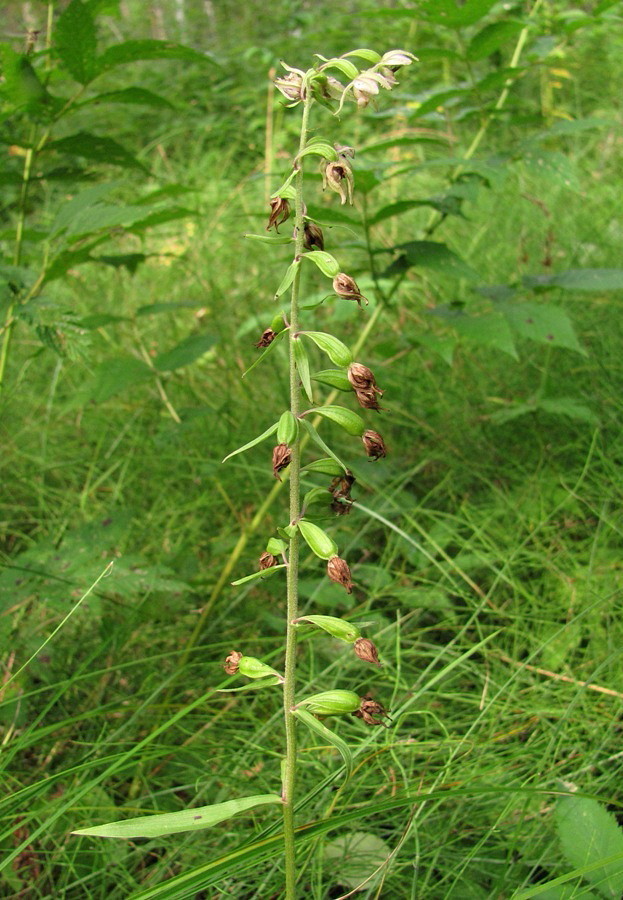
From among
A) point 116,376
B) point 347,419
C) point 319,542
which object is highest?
point 347,419

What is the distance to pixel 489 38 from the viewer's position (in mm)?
1919

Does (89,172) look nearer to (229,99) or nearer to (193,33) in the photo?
(229,99)

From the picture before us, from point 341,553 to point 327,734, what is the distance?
1.11 metres

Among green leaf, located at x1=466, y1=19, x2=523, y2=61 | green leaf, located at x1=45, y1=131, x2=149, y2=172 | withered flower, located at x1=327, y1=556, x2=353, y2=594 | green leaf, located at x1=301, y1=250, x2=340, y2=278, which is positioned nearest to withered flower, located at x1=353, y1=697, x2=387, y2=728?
withered flower, located at x1=327, y1=556, x2=353, y2=594

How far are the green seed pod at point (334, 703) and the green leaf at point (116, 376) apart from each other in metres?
1.22

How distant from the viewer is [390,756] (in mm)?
1502

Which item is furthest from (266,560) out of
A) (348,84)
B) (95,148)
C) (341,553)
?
(95,148)

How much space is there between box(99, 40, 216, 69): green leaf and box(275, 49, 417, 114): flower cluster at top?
0.76 meters

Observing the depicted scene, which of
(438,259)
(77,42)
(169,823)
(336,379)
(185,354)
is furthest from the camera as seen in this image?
(185,354)

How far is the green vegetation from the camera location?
4.35 feet

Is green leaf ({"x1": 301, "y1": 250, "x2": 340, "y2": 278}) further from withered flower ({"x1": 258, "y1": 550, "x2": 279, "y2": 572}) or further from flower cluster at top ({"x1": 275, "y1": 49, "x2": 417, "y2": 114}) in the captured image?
withered flower ({"x1": 258, "y1": 550, "x2": 279, "y2": 572})

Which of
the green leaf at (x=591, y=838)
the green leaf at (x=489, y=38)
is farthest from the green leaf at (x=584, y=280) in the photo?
the green leaf at (x=591, y=838)

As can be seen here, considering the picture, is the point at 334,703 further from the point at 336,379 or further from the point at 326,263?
the point at 326,263

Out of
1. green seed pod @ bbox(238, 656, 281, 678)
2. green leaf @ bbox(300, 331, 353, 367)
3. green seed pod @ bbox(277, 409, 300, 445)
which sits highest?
green leaf @ bbox(300, 331, 353, 367)
